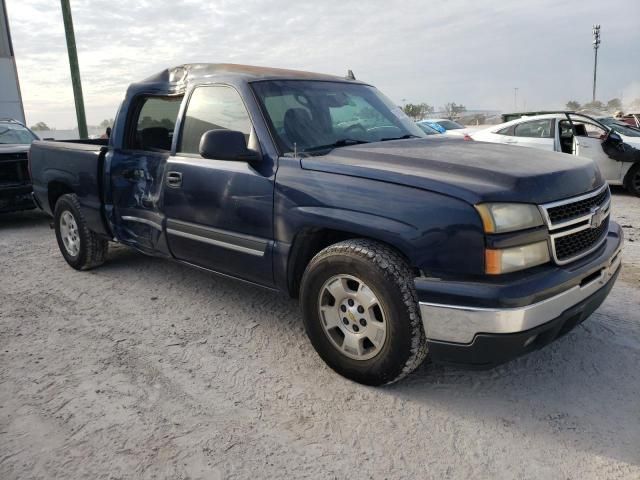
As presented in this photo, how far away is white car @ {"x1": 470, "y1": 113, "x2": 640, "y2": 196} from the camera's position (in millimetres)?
8586

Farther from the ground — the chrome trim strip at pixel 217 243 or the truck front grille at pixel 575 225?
the truck front grille at pixel 575 225

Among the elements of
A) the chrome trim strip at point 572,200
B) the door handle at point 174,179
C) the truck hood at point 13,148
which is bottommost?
the chrome trim strip at point 572,200

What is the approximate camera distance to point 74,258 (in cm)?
523

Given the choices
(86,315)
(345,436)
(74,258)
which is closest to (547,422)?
(345,436)

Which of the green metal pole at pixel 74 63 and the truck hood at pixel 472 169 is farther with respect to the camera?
the green metal pole at pixel 74 63

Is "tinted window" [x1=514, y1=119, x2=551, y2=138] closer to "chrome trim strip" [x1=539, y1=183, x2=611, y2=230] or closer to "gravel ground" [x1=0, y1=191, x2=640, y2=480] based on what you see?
"gravel ground" [x1=0, y1=191, x2=640, y2=480]

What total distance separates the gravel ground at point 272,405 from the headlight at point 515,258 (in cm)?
81

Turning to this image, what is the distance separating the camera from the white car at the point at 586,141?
28.2 ft

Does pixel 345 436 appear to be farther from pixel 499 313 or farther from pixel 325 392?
pixel 499 313

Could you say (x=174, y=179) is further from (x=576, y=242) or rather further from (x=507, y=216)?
(x=576, y=242)

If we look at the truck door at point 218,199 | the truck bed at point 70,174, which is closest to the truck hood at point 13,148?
the truck bed at point 70,174

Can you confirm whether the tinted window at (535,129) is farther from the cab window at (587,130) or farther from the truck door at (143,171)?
the truck door at (143,171)

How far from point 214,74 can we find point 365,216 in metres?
1.78

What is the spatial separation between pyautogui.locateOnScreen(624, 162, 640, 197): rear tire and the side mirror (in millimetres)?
8045
